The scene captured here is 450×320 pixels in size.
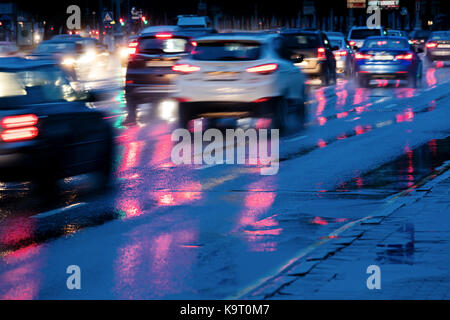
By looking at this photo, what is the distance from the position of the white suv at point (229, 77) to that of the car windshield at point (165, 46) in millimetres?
5625

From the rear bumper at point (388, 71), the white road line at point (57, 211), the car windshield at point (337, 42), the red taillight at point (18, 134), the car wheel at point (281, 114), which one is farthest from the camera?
the car windshield at point (337, 42)

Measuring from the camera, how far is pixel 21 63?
1223 cm

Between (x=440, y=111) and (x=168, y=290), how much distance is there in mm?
17241

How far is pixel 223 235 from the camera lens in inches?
374

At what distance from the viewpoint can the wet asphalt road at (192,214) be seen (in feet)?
25.6

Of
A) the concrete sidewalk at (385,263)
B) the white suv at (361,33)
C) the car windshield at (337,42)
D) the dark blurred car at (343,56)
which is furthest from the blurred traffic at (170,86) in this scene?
the white suv at (361,33)

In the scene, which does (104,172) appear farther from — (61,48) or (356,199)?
(61,48)

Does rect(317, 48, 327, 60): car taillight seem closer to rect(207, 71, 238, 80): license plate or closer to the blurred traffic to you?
the blurred traffic

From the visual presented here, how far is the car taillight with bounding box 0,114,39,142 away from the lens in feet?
36.8

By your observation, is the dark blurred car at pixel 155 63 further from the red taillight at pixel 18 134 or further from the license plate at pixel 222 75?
the red taillight at pixel 18 134

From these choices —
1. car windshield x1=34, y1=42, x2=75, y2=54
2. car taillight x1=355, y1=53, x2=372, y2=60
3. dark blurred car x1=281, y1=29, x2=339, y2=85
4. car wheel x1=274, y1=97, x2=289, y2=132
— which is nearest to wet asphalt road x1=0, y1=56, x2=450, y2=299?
car wheel x1=274, y1=97, x2=289, y2=132

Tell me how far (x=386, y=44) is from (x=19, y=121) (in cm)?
2418

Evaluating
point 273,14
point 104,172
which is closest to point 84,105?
point 104,172

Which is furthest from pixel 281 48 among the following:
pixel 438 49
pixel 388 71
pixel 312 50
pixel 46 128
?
pixel 438 49
